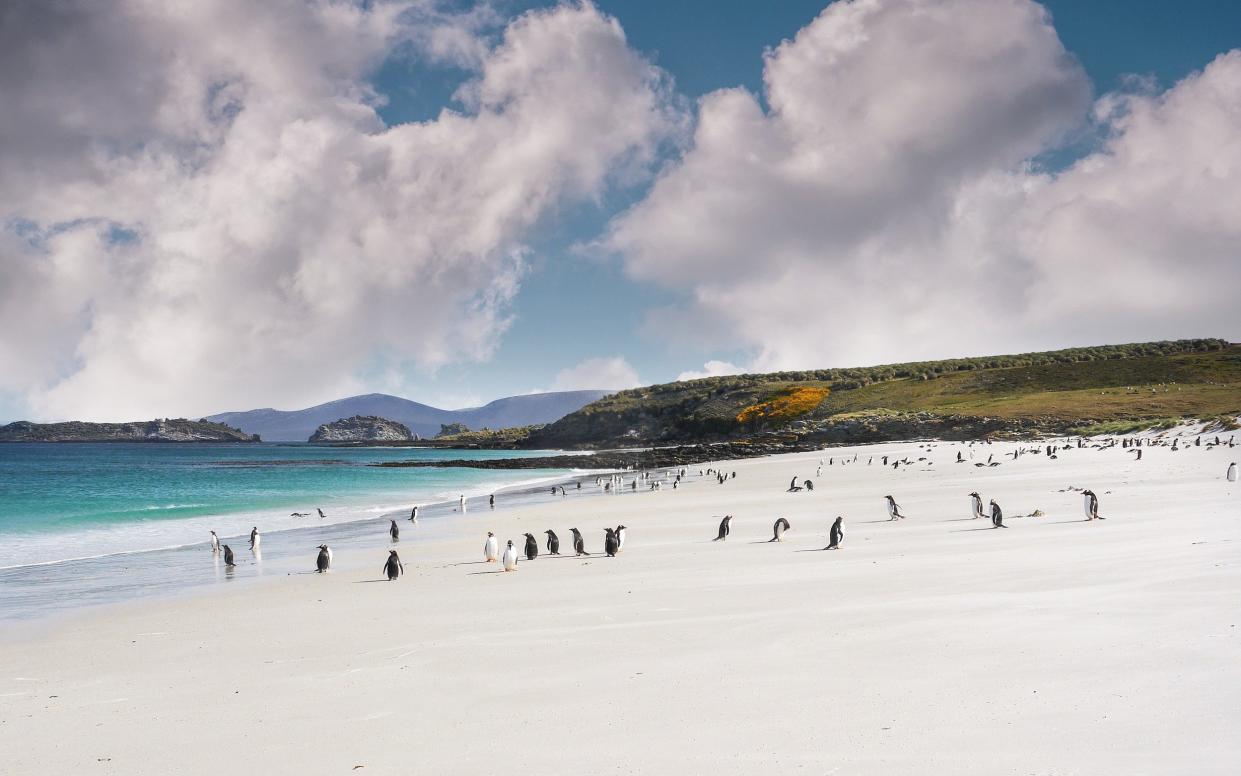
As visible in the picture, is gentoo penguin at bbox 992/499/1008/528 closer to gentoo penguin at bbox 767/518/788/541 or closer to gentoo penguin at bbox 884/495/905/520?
gentoo penguin at bbox 884/495/905/520

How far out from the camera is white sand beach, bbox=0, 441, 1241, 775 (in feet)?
17.9

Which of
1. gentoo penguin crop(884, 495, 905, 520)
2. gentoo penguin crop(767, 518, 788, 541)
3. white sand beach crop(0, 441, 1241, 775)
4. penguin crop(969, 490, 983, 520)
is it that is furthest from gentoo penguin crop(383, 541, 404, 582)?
penguin crop(969, 490, 983, 520)

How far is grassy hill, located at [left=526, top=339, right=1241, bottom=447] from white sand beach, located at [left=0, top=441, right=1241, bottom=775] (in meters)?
44.8

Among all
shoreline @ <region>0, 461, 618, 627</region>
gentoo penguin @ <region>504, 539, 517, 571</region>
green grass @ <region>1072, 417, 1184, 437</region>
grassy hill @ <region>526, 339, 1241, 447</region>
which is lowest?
shoreline @ <region>0, 461, 618, 627</region>

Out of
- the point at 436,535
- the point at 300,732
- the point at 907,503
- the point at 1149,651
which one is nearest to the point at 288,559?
the point at 436,535

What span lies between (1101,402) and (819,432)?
2313 centimetres

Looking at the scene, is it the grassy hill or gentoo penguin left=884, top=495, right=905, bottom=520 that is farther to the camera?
the grassy hill

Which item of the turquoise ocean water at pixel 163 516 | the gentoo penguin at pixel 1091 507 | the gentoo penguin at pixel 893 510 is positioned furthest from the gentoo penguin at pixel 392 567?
the gentoo penguin at pixel 1091 507

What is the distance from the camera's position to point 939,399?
275 feet

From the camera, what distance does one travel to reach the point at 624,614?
10.1m

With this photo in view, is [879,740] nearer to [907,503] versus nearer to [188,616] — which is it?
[188,616]

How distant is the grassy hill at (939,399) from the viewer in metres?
60.5

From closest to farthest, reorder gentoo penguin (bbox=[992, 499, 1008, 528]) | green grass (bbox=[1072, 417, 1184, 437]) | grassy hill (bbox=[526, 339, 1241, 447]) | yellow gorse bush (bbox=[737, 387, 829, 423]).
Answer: gentoo penguin (bbox=[992, 499, 1008, 528]) < green grass (bbox=[1072, 417, 1184, 437]) < grassy hill (bbox=[526, 339, 1241, 447]) < yellow gorse bush (bbox=[737, 387, 829, 423])

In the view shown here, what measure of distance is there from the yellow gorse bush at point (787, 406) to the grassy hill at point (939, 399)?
0.68 ft
